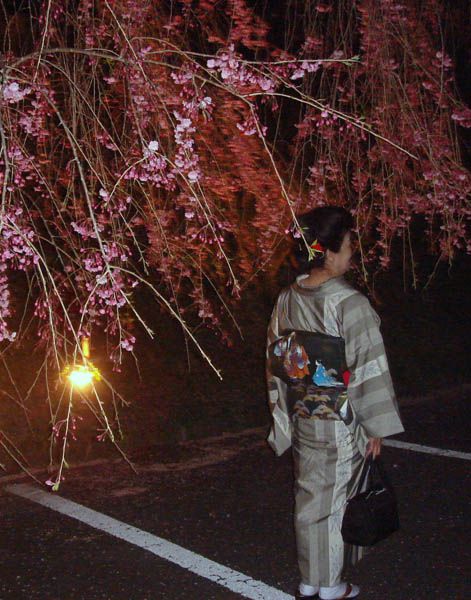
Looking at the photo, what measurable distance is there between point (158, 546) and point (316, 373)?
163cm

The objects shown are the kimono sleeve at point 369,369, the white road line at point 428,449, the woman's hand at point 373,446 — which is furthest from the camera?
the white road line at point 428,449

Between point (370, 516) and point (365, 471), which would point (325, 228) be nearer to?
point (365, 471)

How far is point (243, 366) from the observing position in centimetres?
890

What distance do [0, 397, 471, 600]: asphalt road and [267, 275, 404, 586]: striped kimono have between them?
481mm

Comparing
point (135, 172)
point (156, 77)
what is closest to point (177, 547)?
point (135, 172)

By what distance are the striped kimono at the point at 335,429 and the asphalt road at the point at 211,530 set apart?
48 centimetres

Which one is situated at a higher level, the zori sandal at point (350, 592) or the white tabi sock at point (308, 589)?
the white tabi sock at point (308, 589)

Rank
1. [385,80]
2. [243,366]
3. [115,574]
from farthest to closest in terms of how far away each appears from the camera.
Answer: [243,366], [385,80], [115,574]

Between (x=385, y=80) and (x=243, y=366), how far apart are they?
4371 millimetres

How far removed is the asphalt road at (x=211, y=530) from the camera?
155 inches

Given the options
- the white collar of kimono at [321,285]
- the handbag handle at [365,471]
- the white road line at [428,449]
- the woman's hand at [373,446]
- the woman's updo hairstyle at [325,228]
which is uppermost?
the woman's updo hairstyle at [325,228]

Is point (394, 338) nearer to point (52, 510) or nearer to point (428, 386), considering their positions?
point (428, 386)

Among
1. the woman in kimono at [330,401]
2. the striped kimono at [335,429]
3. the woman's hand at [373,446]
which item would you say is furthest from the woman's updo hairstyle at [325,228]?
the woman's hand at [373,446]

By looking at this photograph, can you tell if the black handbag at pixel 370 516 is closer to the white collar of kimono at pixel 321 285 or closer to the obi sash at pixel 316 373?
the obi sash at pixel 316 373
